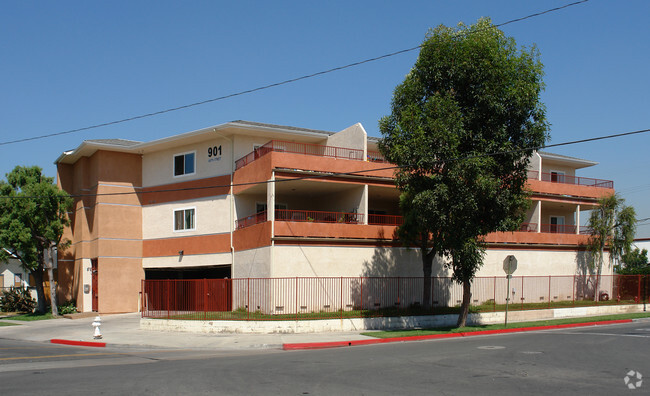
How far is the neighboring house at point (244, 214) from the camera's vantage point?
27953 mm

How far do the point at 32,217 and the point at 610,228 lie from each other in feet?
114

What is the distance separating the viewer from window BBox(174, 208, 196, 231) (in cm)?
3375

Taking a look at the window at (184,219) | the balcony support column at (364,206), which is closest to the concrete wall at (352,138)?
the balcony support column at (364,206)

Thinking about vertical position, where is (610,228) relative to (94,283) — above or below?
above

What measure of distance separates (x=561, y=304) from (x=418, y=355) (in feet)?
63.4

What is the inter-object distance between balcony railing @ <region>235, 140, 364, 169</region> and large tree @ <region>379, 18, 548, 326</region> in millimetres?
7984

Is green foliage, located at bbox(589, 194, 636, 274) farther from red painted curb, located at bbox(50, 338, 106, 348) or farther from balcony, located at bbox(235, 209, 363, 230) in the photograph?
red painted curb, located at bbox(50, 338, 106, 348)

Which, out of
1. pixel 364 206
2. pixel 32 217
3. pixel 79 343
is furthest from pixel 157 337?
pixel 32 217

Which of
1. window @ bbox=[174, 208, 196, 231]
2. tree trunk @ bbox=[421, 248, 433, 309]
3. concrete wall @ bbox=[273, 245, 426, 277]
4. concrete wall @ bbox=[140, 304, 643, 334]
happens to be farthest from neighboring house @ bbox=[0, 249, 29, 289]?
tree trunk @ bbox=[421, 248, 433, 309]

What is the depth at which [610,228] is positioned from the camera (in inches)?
1452

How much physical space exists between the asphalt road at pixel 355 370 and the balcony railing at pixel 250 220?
11.1 metres

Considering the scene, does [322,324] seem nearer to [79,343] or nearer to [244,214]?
[79,343]

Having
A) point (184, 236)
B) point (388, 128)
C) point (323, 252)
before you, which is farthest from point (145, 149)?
point (388, 128)

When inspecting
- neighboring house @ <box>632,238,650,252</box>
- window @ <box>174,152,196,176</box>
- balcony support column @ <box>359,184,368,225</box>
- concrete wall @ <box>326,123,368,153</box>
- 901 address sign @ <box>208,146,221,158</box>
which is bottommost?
neighboring house @ <box>632,238,650,252</box>
